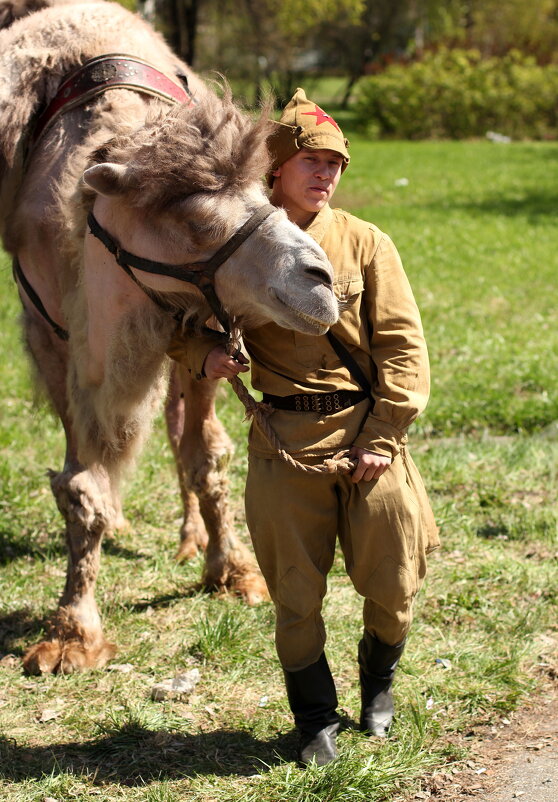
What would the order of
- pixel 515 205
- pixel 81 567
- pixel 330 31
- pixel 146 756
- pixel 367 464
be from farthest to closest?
pixel 330 31
pixel 515 205
pixel 81 567
pixel 146 756
pixel 367 464

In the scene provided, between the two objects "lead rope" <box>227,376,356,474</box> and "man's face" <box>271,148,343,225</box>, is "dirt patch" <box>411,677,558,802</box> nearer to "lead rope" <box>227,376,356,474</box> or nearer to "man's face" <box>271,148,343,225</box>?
"lead rope" <box>227,376,356,474</box>

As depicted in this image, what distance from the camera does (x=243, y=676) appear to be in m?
3.87

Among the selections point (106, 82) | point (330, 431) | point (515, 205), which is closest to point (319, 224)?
point (330, 431)

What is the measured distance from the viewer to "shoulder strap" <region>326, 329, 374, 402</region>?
10.1 ft

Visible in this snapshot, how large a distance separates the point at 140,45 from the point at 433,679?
9.98 feet

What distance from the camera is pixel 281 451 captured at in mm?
3025

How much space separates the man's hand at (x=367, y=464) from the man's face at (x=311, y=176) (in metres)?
0.79

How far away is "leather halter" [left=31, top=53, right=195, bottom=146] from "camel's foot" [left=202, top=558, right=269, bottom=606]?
2.17m

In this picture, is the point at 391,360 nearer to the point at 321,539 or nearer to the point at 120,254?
the point at 321,539

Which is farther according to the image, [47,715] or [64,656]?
[64,656]

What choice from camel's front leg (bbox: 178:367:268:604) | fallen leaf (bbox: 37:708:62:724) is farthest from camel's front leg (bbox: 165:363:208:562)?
fallen leaf (bbox: 37:708:62:724)

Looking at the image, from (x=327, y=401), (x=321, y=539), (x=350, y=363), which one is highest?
(x=350, y=363)

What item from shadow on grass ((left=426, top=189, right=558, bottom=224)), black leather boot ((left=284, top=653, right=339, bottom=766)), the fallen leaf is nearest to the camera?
black leather boot ((left=284, top=653, right=339, bottom=766))

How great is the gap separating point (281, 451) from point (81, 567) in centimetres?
153
